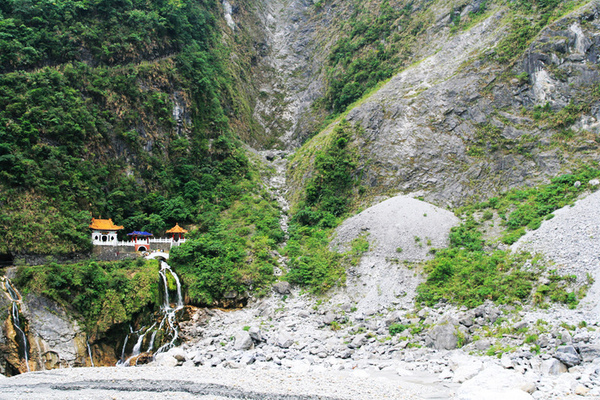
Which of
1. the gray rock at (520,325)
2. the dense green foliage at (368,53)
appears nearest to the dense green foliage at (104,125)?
the dense green foliage at (368,53)

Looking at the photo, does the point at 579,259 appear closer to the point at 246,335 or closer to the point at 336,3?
the point at 246,335

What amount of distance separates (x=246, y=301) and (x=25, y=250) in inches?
548

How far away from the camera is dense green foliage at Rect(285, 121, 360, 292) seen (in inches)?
1055

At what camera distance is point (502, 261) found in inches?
830

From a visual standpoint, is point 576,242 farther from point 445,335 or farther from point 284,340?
point 284,340

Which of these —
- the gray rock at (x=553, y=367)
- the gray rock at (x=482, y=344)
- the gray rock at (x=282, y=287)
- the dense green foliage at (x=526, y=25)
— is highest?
the dense green foliage at (x=526, y=25)

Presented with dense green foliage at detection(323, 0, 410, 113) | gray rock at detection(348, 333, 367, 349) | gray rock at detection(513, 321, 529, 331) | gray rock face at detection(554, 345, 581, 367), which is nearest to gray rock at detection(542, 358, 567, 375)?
gray rock face at detection(554, 345, 581, 367)

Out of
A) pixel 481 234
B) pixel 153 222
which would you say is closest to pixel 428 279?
pixel 481 234

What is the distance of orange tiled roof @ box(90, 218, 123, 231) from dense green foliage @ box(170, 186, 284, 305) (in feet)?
15.8

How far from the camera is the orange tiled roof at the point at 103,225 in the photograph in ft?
86.3

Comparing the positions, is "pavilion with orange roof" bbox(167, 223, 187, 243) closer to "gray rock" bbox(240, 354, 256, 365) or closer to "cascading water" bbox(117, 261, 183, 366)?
"cascading water" bbox(117, 261, 183, 366)

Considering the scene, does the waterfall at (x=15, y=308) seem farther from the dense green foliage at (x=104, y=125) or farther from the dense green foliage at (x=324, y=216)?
the dense green foliage at (x=324, y=216)

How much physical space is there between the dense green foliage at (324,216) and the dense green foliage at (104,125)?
27.4 feet

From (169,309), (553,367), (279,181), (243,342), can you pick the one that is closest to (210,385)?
(243,342)
